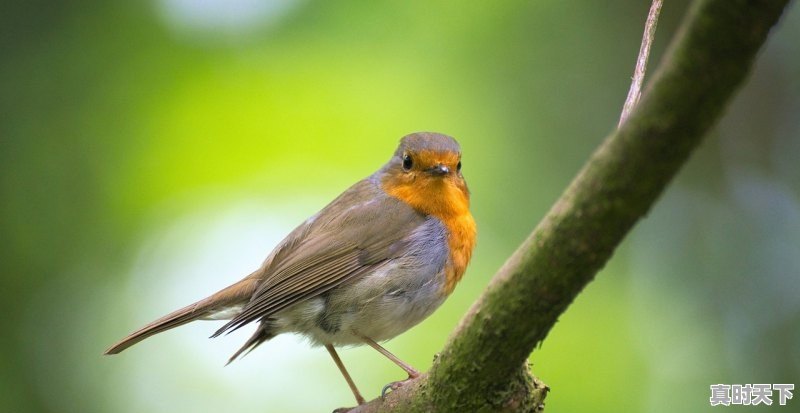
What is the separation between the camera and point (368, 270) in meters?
4.26

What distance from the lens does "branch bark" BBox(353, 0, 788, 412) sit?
1752 mm

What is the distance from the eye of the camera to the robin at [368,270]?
13.6ft

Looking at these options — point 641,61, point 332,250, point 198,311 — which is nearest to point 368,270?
point 332,250

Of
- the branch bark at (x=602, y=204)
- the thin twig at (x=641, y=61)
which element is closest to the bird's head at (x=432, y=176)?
the thin twig at (x=641, y=61)

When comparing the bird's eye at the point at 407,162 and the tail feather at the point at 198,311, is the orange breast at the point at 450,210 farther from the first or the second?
the tail feather at the point at 198,311

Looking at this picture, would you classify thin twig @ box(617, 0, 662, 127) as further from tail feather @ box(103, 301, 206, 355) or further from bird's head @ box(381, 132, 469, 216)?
tail feather @ box(103, 301, 206, 355)

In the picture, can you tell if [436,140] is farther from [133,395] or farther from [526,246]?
[133,395]

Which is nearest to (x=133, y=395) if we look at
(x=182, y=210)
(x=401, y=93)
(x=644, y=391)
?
(x=182, y=210)

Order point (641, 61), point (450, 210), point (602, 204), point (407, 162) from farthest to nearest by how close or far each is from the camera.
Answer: point (407, 162) < point (450, 210) < point (641, 61) < point (602, 204)

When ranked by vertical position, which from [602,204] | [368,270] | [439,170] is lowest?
[602,204]

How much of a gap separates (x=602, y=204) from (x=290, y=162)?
3.59m

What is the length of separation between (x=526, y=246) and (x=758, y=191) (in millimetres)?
5098

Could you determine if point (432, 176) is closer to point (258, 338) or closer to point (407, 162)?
point (407, 162)

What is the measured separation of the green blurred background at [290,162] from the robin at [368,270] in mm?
615
